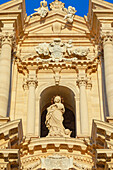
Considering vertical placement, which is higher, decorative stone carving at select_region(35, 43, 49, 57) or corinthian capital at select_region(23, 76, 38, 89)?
decorative stone carving at select_region(35, 43, 49, 57)

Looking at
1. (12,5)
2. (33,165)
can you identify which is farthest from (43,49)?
(33,165)

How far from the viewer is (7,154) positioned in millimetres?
12695

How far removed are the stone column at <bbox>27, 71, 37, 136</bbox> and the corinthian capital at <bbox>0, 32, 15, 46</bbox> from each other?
188 cm

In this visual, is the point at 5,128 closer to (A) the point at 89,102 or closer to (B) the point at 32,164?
(B) the point at 32,164

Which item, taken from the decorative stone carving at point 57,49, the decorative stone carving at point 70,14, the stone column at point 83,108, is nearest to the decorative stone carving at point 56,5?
the decorative stone carving at point 70,14

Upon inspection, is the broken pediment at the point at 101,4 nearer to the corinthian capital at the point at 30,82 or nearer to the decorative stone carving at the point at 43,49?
the decorative stone carving at the point at 43,49

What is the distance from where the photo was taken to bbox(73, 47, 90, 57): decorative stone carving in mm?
18938

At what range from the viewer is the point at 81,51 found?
62.7 feet

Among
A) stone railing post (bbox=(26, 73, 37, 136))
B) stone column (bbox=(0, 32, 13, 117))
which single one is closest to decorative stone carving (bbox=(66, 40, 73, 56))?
stone railing post (bbox=(26, 73, 37, 136))

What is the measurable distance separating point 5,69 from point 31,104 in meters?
1.88

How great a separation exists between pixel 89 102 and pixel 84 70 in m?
1.75

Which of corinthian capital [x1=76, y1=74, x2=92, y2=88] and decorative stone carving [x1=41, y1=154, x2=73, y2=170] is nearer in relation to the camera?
decorative stone carving [x1=41, y1=154, x2=73, y2=170]

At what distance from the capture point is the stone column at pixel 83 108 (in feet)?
53.5

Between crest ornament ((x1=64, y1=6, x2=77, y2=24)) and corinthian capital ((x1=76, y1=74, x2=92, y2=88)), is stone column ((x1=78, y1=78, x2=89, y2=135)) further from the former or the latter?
crest ornament ((x1=64, y1=6, x2=77, y2=24))
